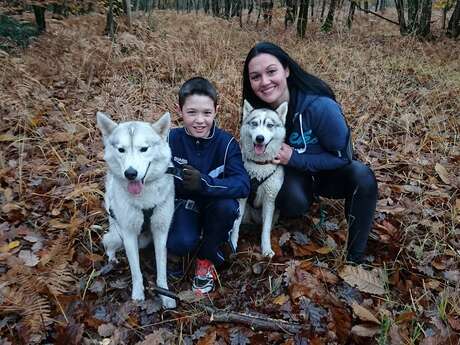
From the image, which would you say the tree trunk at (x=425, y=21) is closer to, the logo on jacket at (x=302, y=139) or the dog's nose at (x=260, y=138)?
the logo on jacket at (x=302, y=139)

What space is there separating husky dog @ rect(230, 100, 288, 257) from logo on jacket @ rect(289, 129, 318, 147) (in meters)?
0.12

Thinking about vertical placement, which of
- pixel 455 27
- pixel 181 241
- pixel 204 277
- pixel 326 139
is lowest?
pixel 204 277

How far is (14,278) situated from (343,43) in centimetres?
759

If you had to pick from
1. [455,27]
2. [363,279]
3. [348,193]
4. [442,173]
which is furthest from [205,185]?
[455,27]

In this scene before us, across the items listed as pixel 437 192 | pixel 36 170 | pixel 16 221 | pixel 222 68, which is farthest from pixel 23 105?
pixel 437 192

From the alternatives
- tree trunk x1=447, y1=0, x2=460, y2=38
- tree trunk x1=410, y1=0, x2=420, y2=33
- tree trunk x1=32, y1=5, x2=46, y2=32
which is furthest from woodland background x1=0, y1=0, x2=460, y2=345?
tree trunk x1=447, y1=0, x2=460, y2=38

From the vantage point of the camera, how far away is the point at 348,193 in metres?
2.87

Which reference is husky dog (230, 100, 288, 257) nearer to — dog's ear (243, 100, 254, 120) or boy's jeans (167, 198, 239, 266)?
dog's ear (243, 100, 254, 120)

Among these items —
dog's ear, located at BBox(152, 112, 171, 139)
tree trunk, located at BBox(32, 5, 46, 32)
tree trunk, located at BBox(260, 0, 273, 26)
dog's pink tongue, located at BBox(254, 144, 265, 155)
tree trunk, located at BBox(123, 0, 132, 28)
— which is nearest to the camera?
dog's ear, located at BBox(152, 112, 171, 139)

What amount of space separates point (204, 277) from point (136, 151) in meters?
1.07

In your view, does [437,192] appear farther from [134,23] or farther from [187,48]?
[134,23]

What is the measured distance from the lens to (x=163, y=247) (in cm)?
257

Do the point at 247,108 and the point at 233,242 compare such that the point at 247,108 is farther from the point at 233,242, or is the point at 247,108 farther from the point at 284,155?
the point at 233,242

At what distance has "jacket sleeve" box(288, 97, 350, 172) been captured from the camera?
2.75m
